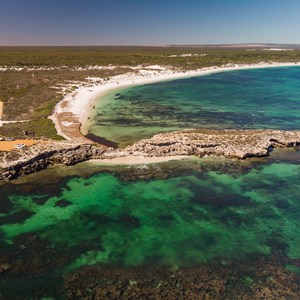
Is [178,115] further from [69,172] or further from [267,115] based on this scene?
[69,172]

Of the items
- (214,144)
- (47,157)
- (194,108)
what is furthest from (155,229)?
(194,108)

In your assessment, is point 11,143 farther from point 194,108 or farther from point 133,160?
point 194,108

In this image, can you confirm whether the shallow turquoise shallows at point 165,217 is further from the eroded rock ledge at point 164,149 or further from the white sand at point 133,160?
the eroded rock ledge at point 164,149

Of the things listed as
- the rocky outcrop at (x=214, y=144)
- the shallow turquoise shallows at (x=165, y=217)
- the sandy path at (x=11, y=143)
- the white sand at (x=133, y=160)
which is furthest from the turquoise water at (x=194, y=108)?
the shallow turquoise shallows at (x=165, y=217)

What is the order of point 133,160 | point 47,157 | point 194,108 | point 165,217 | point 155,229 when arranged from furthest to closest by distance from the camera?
point 194,108
point 133,160
point 47,157
point 165,217
point 155,229

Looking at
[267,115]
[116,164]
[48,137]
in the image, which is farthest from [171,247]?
[267,115]
